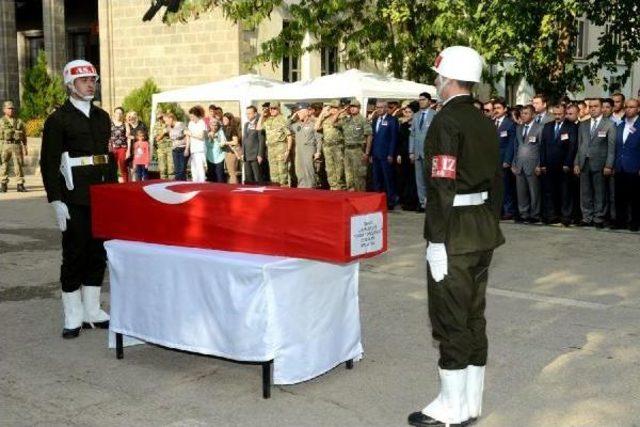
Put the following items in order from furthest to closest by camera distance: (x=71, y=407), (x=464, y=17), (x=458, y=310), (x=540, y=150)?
(x=464, y=17)
(x=540, y=150)
(x=71, y=407)
(x=458, y=310)

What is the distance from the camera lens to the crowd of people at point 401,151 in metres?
12.4

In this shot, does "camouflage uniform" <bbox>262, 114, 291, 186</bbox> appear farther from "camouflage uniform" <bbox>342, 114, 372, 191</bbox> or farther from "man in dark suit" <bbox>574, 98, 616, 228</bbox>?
"man in dark suit" <bbox>574, 98, 616, 228</bbox>

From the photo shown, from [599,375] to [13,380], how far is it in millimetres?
3934

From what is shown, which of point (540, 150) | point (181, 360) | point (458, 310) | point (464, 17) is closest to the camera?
point (458, 310)

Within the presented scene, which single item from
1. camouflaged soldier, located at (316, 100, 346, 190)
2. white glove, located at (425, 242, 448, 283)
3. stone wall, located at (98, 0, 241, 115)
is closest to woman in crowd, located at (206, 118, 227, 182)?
camouflaged soldier, located at (316, 100, 346, 190)

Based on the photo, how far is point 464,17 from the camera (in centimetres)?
1681

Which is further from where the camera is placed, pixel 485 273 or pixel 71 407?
pixel 71 407

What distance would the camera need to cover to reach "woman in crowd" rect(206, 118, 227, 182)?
59.5 ft

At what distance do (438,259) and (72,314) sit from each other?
11.7 feet

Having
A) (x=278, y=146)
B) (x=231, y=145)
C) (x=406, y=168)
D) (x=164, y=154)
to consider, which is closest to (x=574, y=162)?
(x=406, y=168)

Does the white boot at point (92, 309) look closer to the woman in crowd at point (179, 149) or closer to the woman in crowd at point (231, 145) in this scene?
the woman in crowd at point (231, 145)

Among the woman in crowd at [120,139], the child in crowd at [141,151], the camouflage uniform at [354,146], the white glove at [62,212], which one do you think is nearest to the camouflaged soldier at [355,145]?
the camouflage uniform at [354,146]

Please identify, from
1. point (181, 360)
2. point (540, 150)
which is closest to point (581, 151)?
point (540, 150)

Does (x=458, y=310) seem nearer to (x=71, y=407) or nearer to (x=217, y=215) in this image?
(x=217, y=215)
